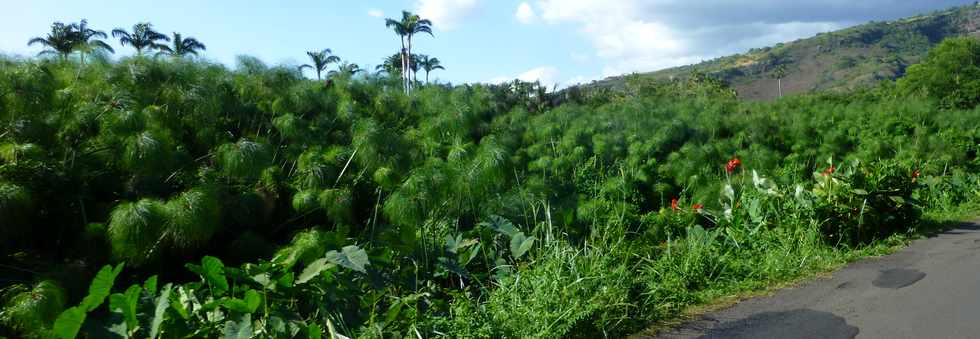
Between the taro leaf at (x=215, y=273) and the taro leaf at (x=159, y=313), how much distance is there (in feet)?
0.77

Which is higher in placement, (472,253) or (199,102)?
(199,102)

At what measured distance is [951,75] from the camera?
35.1 meters

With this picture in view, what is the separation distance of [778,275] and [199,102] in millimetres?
5538

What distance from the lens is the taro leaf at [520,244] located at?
5.59 metres

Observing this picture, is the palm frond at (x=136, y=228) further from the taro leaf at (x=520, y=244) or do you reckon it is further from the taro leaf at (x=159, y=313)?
the taro leaf at (x=520, y=244)

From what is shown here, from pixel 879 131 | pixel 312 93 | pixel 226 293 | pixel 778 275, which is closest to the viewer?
pixel 226 293

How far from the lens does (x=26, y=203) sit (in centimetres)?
564

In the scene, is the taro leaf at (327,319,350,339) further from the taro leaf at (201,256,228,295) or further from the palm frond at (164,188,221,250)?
the palm frond at (164,188,221,250)

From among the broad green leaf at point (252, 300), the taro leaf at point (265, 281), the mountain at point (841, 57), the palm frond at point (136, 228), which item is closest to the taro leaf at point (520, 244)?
the taro leaf at point (265, 281)

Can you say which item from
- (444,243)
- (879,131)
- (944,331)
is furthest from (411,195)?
(879,131)

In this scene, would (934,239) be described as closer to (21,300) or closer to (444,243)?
(444,243)

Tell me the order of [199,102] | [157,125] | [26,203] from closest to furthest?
[26,203]
[157,125]
[199,102]

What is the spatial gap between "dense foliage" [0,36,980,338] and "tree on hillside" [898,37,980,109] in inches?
974

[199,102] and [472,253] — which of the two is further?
[199,102]
